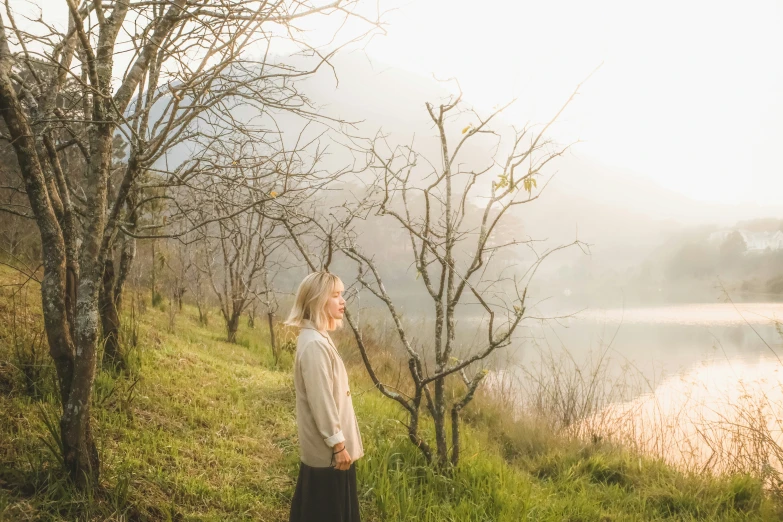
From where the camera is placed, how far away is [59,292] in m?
2.35

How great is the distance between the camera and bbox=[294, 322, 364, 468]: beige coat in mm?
2232

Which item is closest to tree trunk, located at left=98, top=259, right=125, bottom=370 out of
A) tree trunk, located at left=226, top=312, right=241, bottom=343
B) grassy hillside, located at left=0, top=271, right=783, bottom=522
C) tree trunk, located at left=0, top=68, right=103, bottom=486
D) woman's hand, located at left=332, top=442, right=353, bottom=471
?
grassy hillside, located at left=0, top=271, right=783, bottom=522

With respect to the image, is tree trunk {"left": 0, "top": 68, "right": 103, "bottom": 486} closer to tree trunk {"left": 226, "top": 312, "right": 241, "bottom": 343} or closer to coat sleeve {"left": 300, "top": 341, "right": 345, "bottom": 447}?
coat sleeve {"left": 300, "top": 341, "right": 345, "bottom": 447}

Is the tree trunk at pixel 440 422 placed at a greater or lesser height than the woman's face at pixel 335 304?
lesser

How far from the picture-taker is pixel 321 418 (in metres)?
2.23

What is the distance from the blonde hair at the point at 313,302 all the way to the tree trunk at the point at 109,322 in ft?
8.01

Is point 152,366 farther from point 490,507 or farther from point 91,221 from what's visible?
point 490,507

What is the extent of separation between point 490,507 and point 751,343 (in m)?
14.9

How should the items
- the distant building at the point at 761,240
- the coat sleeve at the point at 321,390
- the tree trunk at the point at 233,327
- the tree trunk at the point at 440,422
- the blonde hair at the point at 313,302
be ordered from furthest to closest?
the distant building at the point at 761,240 → the tree trunk at the point at 233,327 → the tree trunk at the point at 440,422 → the blonde hair at the point at 313,302 → the coat sleeve at the point at 321,390

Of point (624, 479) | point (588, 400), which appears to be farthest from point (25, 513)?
point (588, 400)

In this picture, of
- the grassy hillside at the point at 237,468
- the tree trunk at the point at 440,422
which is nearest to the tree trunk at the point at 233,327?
the grassy hillside at the point at 237,468

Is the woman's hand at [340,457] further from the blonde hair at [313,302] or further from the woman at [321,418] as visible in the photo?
the blonde hair at [313,302]

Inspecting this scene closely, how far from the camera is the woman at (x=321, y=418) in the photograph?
225cm

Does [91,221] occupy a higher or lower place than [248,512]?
higher
